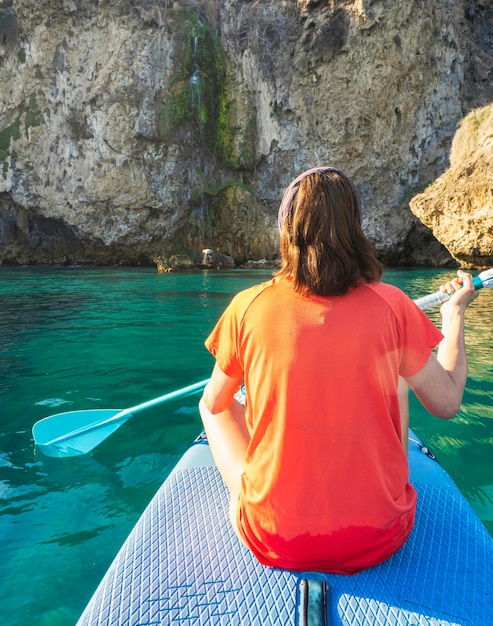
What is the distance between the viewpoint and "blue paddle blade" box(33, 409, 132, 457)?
2.86 metres

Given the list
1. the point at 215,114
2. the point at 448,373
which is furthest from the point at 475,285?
the point at 215,114

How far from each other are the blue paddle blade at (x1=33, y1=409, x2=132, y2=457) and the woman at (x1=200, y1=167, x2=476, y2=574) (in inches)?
79.7

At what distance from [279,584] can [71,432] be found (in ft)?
6.98

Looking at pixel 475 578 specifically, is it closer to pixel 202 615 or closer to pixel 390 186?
pixel 202 615

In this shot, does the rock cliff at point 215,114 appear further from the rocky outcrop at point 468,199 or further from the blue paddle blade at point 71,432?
the blue paddle blade at point 71,432

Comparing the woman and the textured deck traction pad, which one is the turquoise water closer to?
the textured deck traction pad

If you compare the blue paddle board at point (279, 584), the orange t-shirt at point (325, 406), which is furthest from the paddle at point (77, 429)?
the orange t-shirt at point (325, 406)

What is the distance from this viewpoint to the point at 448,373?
4.33 ft

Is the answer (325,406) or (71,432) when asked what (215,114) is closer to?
(71,432)

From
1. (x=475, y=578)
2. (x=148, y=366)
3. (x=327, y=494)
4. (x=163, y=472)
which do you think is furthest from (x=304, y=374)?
(x=148, y=366)

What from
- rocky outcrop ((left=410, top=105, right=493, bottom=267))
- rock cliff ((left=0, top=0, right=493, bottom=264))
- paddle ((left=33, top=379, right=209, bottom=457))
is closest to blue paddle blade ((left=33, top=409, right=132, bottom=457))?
paddle ((left=33, top=379, right=209, bottom=457))

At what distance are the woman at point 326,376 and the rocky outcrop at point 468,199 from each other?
13811 millimetres

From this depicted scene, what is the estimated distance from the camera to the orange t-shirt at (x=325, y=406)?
1045 millimetres

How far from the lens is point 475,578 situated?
1.26 m
